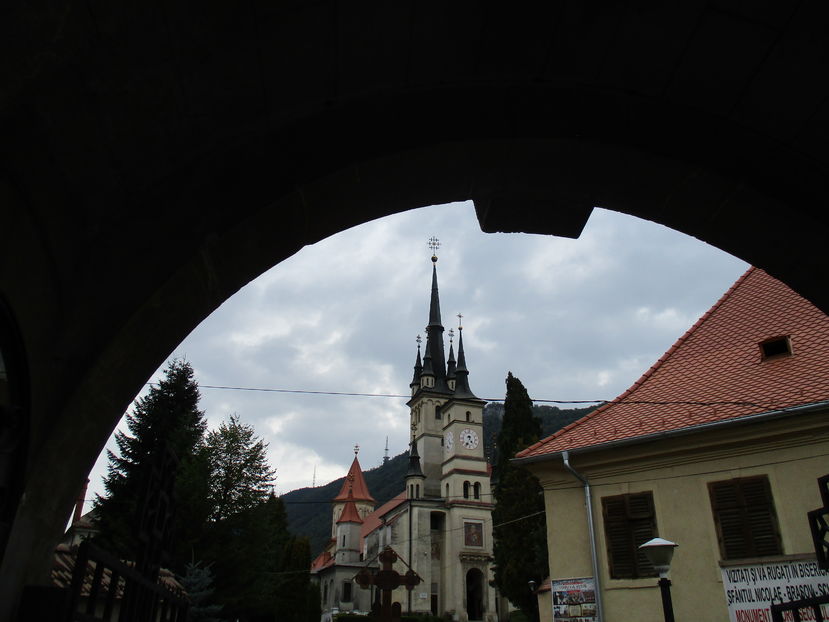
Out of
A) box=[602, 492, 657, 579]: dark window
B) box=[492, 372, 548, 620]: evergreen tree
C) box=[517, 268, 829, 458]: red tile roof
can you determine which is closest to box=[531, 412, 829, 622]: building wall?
box=[602, 492, 657, 579]: dark window

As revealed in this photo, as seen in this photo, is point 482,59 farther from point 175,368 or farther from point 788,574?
point 175,368

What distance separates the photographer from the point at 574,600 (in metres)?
12.4

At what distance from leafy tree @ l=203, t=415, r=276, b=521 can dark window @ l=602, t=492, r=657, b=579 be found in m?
17.6

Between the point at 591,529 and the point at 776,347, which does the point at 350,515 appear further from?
the point at 776,347

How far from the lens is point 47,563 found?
6.85 feet

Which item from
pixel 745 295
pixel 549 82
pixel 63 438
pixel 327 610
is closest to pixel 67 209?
pixel 63 438

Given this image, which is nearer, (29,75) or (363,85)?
(29,75)

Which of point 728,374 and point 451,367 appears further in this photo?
point 451,367

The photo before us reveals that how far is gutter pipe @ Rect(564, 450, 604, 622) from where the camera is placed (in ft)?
39.2

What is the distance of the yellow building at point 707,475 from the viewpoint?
33.8 ft

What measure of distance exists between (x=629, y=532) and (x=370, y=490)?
146911 mm

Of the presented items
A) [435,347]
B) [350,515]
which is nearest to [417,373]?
[435,347]

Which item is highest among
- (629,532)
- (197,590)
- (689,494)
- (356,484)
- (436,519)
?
(356,484)

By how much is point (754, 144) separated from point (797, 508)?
33.2ft
